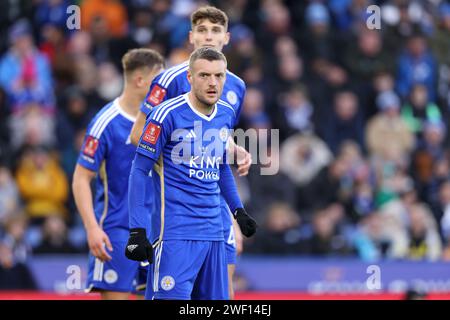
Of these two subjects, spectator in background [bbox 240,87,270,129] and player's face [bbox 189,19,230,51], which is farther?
spectator in background [bbox 240,87,270,129]

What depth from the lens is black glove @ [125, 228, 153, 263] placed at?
6934mm

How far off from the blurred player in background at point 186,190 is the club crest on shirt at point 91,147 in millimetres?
1428

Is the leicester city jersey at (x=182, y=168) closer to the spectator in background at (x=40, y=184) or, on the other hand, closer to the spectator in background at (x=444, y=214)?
the spectator in background at (x=40, y=184)

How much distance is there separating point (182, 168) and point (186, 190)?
0.47ft

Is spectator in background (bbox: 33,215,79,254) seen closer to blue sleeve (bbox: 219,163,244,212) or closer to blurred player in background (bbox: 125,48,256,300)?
blue sleeve (bbox: 219,163,244,212)

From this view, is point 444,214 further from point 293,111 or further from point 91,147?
point 91,147

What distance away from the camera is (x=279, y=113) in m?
15.3

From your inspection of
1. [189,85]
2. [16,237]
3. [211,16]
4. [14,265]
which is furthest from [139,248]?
[16,237]

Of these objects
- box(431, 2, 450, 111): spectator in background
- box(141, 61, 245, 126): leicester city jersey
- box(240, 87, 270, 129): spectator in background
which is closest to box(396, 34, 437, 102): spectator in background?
box(431, 2, 450, 111): spectator in background

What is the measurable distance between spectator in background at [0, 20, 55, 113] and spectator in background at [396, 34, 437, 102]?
16.5 feet

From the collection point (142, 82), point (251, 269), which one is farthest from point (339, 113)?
point (142, 82)

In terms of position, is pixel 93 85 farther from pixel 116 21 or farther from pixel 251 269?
pixel 251 269

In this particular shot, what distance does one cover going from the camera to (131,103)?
8.84 metres

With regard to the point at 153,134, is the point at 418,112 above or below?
above
